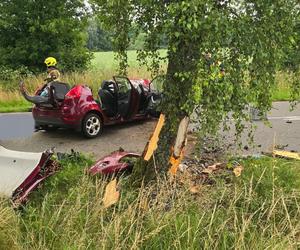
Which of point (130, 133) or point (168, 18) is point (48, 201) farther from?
point (130, 133)

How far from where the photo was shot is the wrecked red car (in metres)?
9.70

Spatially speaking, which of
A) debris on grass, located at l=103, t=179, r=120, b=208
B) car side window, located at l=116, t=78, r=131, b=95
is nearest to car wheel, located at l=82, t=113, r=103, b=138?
car side window, located at l=116, t=78, r=131, b=95

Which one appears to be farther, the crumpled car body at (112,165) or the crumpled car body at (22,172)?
the crumpled car body at (112,165)

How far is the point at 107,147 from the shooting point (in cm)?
912

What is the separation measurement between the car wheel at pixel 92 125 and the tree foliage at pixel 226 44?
481cm

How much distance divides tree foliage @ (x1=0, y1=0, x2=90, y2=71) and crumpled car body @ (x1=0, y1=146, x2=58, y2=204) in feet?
50.8

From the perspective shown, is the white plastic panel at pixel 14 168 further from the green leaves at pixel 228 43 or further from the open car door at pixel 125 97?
the open car door at pixel 125 97

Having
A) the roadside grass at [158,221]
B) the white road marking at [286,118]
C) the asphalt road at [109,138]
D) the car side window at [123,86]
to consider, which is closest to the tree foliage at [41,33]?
the asphalt road at [109,138]

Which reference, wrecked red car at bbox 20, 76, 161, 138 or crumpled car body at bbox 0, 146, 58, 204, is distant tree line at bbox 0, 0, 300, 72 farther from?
crumpled car body at bbox 0, 146, 58, 204

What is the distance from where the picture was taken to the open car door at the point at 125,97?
1010 cm

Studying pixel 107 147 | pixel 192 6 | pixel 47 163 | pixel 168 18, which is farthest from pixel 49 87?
pixel 192 6

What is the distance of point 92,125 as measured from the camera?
9.91m

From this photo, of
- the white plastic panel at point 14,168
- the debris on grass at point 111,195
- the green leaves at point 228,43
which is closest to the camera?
the green leaves at point 228,43

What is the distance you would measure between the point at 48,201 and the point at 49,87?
4.41 meters
